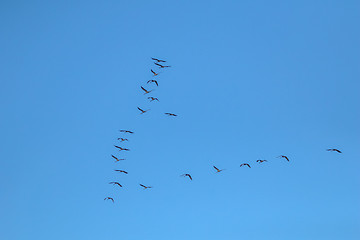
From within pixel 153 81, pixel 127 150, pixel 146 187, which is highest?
pixel 153 81

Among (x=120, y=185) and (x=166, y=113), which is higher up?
(x=166, y=113)

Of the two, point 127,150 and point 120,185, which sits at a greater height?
point 127,150

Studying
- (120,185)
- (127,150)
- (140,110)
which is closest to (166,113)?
(140,110)

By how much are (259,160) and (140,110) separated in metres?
23.7

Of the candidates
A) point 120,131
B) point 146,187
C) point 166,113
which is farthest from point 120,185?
point 166,113

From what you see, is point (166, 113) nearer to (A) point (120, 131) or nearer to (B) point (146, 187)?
(A) point (120, 131)

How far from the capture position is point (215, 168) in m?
83.8

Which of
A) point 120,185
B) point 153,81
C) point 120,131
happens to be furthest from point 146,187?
point 153,81

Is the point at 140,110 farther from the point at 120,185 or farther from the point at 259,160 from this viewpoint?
the point at 259,160

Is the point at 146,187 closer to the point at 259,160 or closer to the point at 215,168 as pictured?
the point at 215,168

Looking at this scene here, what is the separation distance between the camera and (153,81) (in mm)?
80438

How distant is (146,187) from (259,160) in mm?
21242

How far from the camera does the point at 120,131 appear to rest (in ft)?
265

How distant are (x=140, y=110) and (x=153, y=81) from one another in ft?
18.5
